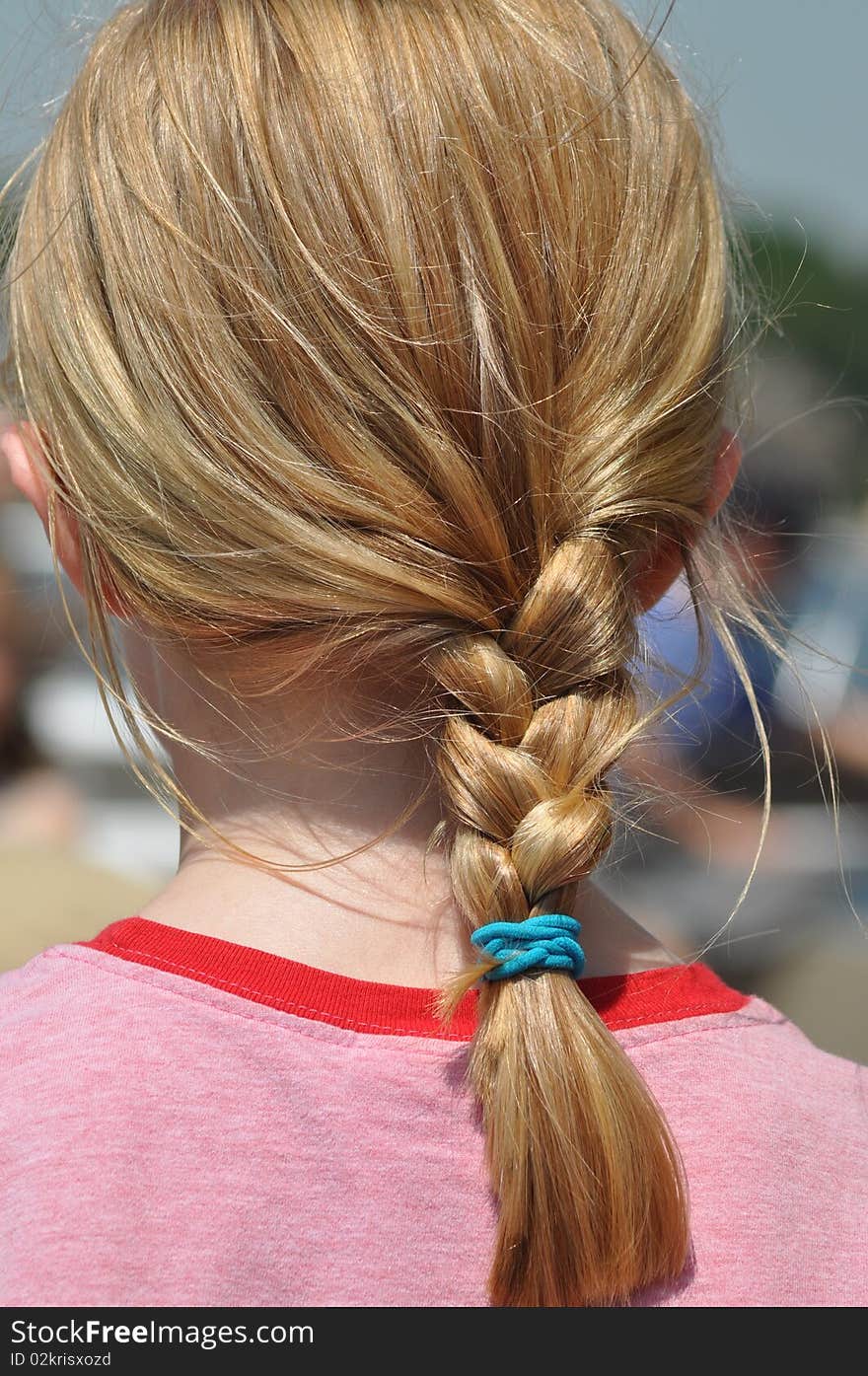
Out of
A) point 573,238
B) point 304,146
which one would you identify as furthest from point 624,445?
point 304,146

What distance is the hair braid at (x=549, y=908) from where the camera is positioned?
791 millimetres

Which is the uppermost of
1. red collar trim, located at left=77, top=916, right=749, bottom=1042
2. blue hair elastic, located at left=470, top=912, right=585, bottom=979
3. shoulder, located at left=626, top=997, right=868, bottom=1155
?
blue hair elastic, located at left=470, top=912, right=585, bottom=979

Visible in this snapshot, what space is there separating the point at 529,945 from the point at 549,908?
0.04 meters

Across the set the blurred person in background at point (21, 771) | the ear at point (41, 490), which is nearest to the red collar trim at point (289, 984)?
the ear at point (41, 490)

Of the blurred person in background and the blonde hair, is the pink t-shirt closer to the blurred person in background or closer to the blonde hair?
the blonde hair

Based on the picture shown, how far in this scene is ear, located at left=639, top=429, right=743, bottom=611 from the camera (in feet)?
3.27

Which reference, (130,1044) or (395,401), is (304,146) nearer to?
(395,401)

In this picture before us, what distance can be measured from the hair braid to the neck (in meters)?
0.05

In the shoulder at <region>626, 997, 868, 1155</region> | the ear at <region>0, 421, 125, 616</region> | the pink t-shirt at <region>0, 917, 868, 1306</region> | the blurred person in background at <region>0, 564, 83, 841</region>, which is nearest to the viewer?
the pink t-shirt at <region>0, 917, 868, 1306</region>

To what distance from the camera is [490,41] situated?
0.87 meters

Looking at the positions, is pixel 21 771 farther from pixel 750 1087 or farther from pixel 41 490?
pixel 750 1087

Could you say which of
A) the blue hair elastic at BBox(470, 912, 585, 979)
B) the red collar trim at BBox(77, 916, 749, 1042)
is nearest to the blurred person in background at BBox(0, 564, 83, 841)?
the red collar trim at BBox(77, 916, 749, 1042)

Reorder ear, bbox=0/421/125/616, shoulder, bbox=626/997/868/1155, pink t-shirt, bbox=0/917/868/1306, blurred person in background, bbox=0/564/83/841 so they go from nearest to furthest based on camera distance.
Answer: pink t-shirt, bbox=0/917/868/1306 < shoulder, bbox=626/997/868/1155 < ear, bbox=0/421/125/616 < blurred person in background, bbox=0/564/83/841

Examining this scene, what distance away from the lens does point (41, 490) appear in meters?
0.99
